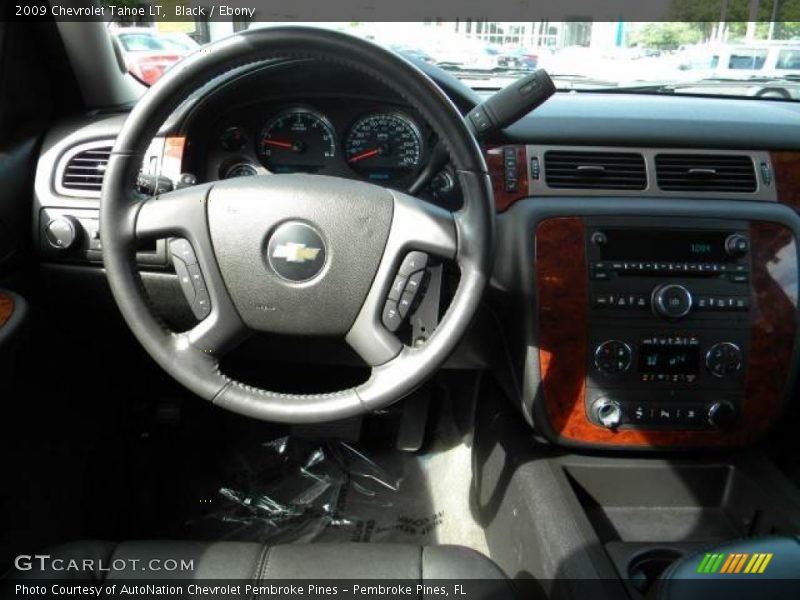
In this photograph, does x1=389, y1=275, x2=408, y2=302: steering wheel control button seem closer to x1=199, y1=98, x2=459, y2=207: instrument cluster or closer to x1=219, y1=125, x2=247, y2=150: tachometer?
x1=199, y1=98, x2=459, y2=207: instrument cluster

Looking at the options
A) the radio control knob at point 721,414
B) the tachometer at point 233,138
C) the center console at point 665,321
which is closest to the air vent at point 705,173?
the center console at point 665,321

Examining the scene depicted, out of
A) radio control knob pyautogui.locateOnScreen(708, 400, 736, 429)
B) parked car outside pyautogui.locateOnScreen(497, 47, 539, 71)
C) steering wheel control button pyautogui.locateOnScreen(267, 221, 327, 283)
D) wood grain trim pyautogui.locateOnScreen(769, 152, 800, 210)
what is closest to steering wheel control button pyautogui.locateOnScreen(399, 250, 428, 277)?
steering wheel control button pyautogui.locateOnScreen(267, 221, 327, 283)

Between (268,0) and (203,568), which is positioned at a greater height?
(268,0)

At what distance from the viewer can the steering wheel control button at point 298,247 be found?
137 cm

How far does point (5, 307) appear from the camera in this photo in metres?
1.72

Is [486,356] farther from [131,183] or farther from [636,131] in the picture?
[131,183]

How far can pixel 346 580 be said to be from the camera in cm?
138

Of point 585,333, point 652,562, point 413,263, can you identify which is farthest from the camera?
point 585,333

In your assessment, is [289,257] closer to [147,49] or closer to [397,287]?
[397,287]

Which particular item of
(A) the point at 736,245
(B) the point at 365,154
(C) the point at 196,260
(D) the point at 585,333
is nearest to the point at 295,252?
(C) the point at 196,260

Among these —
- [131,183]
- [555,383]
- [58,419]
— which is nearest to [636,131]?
[555,383]

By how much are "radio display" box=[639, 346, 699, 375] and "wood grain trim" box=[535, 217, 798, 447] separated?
0.14 metres

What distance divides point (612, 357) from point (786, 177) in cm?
66

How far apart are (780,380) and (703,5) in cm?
96
